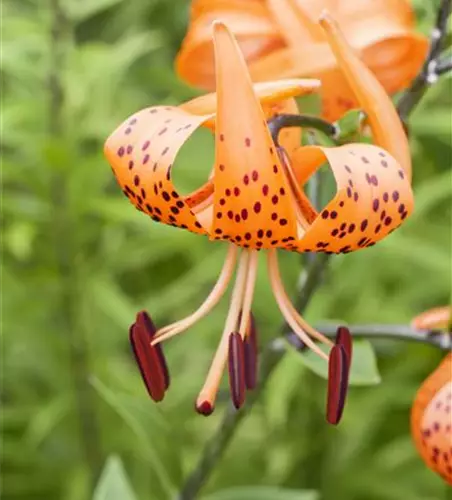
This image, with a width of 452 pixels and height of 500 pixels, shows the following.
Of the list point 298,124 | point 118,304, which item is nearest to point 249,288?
point 298,124

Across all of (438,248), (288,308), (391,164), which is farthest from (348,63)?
(438,248)

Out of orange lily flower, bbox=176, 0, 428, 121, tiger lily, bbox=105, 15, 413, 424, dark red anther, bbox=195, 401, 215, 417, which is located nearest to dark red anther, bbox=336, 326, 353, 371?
tiger lily, bbox=105, 15, 413, 424

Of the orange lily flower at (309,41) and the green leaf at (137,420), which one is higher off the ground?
the orange lily flower at (309,41)

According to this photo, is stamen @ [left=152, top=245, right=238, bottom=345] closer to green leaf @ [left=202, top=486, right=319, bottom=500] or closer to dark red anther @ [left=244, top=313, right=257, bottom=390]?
dark red anther @ [left=244, top=313, right=257, bottom=390]

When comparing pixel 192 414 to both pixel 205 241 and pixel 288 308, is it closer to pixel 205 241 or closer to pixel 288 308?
pixel 205 241

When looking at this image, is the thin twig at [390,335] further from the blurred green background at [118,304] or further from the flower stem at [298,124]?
the blurred green background at [118,304]

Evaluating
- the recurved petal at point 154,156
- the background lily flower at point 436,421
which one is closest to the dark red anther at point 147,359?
the recurved petal at point 154,156
